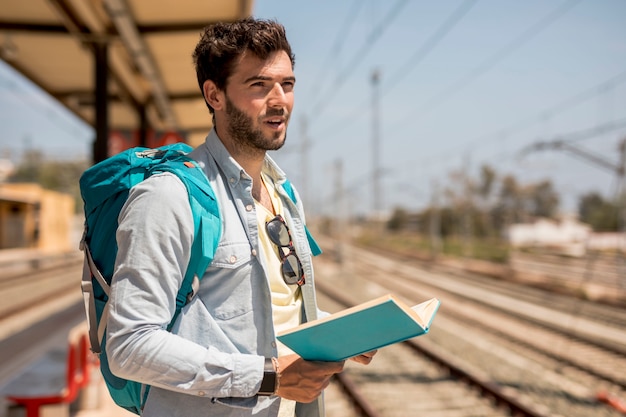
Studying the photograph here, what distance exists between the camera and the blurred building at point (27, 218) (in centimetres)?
3234

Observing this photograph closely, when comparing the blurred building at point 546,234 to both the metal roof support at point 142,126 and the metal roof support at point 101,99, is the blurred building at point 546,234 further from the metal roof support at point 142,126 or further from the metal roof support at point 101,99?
the metal roof support at point 101,99

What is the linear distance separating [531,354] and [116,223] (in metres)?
11.0

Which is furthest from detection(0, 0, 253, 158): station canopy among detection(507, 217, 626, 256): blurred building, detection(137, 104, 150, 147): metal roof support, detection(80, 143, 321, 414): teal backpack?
detection(507, 217, 626, 256): blurred building

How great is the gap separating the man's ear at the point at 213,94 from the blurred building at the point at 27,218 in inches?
1237

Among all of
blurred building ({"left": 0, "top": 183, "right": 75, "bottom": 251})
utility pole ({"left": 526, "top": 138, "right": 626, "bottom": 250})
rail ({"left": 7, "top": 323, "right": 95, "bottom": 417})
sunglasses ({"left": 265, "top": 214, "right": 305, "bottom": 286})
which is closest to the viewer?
sunglasses ({"left": 265, "top": 214, "right": 305, "bottom": 286})

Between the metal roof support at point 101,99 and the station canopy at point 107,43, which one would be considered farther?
the metal roof support at point 101,99

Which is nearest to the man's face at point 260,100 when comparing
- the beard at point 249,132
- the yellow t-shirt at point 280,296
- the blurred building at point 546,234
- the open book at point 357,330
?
the beard at point 249,132

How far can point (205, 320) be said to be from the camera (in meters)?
1.68

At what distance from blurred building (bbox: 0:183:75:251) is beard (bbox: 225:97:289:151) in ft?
103

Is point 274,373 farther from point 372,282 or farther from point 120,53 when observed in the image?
point 372,282

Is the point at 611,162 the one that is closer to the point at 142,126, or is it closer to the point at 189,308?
the point at 142,126

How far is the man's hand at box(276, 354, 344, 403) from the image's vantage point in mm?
1709

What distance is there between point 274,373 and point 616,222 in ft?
103

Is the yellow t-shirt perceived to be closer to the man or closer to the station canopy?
the man
